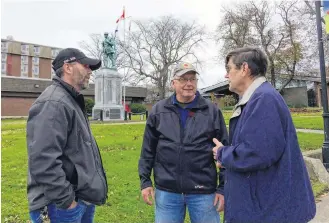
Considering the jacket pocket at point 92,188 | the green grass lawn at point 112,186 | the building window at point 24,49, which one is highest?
the building window at point 24,49

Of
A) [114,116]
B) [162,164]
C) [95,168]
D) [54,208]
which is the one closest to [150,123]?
[162,164]

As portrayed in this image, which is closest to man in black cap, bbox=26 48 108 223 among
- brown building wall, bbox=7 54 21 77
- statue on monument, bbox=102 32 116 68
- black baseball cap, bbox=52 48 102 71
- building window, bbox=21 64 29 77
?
black baseball cap, bbox=52 48 102 71

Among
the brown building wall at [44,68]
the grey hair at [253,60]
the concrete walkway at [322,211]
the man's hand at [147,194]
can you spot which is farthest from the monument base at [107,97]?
the brown building wall at [44,68]

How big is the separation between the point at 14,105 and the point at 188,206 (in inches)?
1533

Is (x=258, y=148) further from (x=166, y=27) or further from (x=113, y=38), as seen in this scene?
(x=166, y=27)

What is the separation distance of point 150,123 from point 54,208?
3.69 ft

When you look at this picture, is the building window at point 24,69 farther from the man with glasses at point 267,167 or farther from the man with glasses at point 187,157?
the man with glasses at point 267,167

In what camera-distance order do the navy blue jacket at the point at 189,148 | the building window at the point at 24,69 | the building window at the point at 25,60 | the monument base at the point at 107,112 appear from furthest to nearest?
1. the building window at the point at 25,60
2. the building window at the point at 24,69
3. the monument base at the point at 107,112
4. the navy blue jacket at the point at 189,148

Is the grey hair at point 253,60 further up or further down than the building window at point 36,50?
further down

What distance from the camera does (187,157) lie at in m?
2.61

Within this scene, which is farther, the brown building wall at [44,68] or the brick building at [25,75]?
the brown building wall at [44,68]

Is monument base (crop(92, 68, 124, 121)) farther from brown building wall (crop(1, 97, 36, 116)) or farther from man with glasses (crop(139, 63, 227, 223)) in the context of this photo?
man with glasses (crop(139, 63, 227, 223))

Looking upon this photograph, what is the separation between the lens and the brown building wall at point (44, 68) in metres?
58.9

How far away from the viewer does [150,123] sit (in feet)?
9.32
